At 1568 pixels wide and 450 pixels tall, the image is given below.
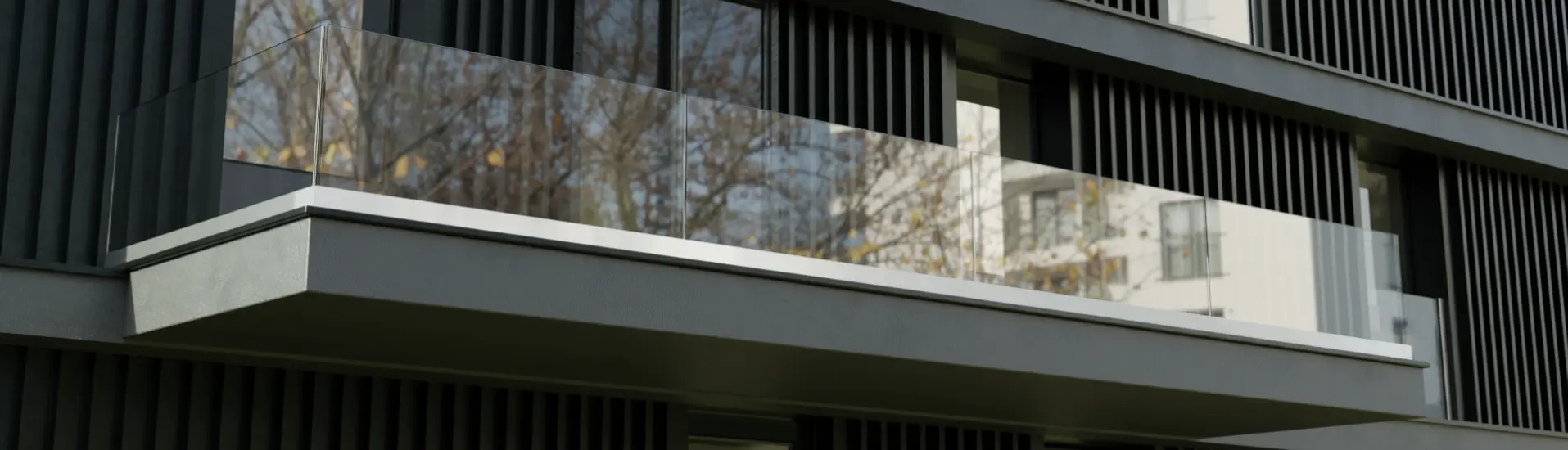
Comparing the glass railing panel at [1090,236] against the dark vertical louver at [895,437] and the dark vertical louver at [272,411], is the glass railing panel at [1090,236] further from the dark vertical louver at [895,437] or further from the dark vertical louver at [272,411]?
the dark vertical louver at [272,411]

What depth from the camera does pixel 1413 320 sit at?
15.7 m

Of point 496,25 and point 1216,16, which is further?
point 1216,16

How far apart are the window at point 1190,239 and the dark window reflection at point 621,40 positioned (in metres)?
3.81

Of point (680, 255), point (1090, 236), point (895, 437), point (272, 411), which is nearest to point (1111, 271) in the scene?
point (1090, 236)

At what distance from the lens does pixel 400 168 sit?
329 inches

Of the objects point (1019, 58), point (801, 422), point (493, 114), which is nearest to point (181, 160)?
point (493, 114)

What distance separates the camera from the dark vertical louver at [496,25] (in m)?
11.1

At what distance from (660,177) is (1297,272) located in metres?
5.74

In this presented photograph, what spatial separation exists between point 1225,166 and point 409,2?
8.10 meters

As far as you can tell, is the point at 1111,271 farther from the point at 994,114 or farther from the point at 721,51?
the point at 994,114

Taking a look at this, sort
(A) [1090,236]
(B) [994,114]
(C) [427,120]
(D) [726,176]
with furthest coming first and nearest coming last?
(B) [994,114] → (A) [1090,236] → (D) [726,176] → (C) [427,120]

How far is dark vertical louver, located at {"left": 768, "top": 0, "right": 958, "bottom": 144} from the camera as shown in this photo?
13133 mm

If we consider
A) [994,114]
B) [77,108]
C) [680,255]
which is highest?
[994,114]

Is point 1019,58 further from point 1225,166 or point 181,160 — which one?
point 181,160
